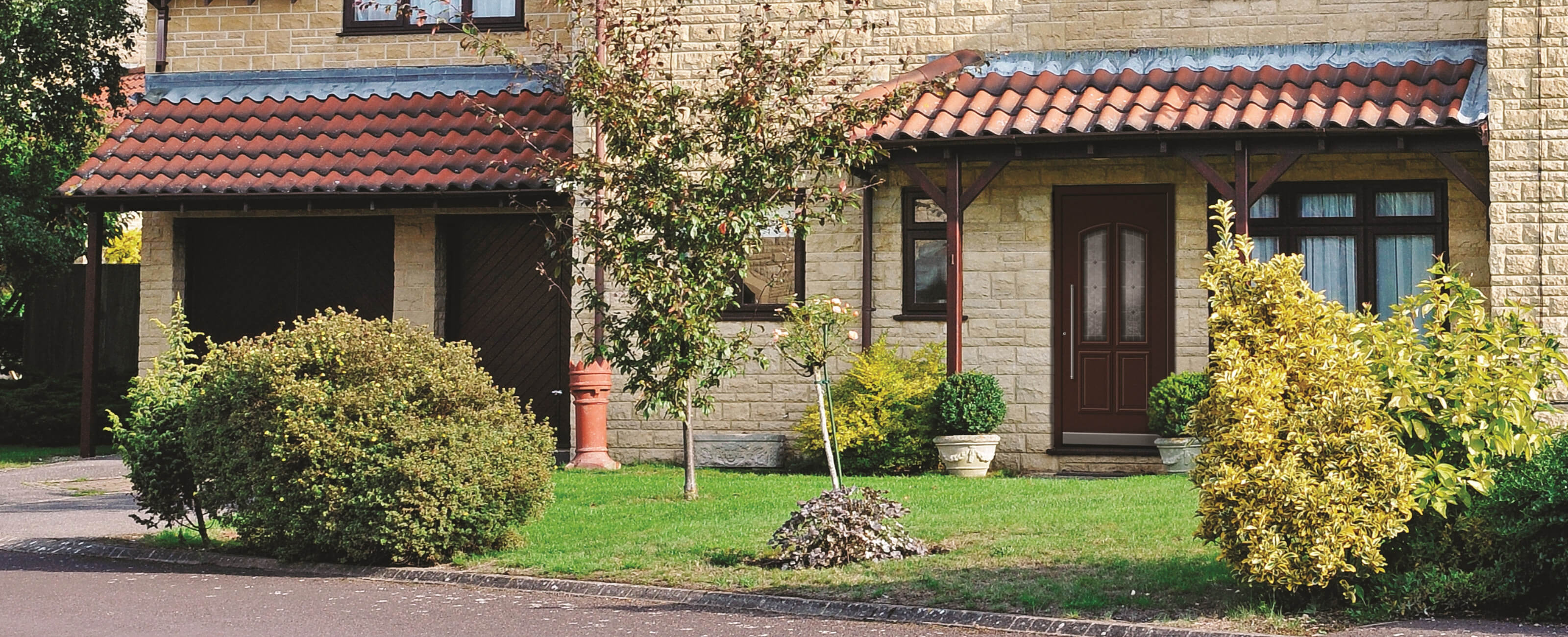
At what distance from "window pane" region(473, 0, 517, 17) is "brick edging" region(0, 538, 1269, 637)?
8.12m

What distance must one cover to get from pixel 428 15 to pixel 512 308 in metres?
3.27

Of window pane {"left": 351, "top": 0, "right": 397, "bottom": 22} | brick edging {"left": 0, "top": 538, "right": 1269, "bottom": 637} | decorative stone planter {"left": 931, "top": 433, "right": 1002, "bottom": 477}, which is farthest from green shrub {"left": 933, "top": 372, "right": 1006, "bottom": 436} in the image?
window pane {"left": 351, "top": 0, "right": 397, "bottom": 22}

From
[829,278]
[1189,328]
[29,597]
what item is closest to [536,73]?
[829,278]

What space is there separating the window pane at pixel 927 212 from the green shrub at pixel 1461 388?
748cm

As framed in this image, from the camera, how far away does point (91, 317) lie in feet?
57.1

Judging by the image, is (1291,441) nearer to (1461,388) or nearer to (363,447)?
(1461,388)

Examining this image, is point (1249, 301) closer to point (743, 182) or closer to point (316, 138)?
point (743, 182)

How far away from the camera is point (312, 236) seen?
18.1 m

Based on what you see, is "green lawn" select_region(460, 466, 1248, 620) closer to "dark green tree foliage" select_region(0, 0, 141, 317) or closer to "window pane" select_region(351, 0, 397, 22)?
"window pane" select_region(351, 0, 397, 22)

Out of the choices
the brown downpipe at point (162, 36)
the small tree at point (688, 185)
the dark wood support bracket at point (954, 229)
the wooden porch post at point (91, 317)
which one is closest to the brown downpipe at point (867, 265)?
the dark wood support bracket at point (954, 229)

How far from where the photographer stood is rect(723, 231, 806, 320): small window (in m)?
16.0

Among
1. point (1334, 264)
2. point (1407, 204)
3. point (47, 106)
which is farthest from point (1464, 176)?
point (47, 106)

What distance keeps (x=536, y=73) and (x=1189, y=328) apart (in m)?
6.28

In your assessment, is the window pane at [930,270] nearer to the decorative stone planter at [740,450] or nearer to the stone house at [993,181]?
the stone house at [993,181]
